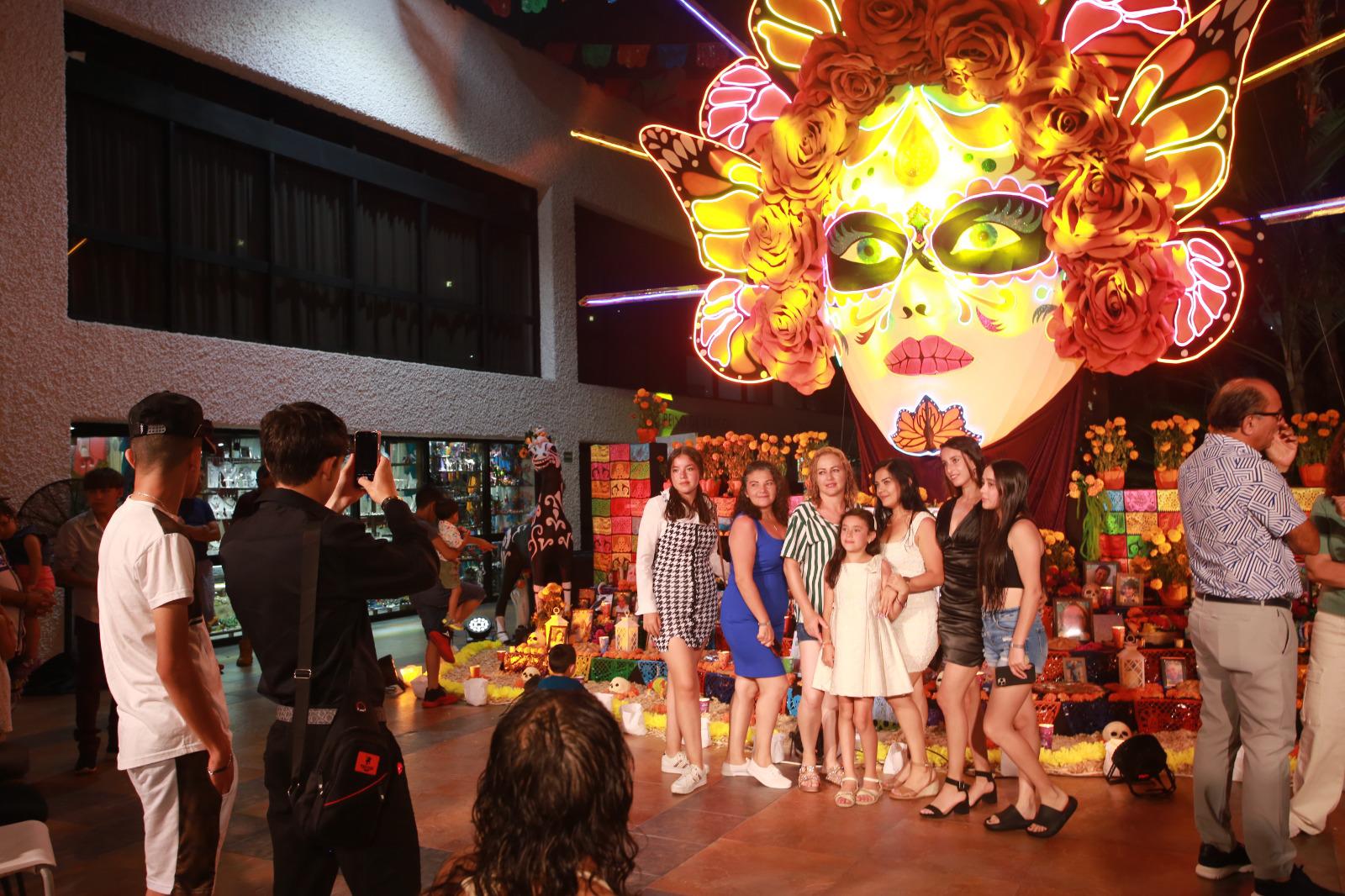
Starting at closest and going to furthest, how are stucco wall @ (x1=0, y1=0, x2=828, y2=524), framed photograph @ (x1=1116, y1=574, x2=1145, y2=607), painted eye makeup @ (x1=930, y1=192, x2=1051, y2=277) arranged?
1. framed photograph @ (x1=1116, y1=574, x2=1145, y2=607)
2. painted eye makeup @ (x1=930, y1=192, x2=1051, y2=277)
3. stucco wall @ (x1=0, y1=0, x2=828, y2=524)

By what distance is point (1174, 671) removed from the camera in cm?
555

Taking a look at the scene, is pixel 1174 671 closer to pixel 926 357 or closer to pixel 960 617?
pixel 960 617

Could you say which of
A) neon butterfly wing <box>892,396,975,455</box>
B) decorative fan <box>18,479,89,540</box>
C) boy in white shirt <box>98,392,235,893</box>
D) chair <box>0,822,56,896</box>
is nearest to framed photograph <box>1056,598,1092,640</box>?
neon butterfly wing <box>892,396,975,455</box>

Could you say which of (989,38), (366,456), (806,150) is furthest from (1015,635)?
(806,150)

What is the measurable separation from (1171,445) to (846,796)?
12.3 feet

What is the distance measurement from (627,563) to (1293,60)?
6.01 m

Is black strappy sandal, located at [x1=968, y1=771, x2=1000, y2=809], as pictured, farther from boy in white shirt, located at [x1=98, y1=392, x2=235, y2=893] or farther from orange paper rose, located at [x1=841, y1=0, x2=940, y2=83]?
orange paper rose, located at [x1=841, y1=0, x2=940, y2=83]

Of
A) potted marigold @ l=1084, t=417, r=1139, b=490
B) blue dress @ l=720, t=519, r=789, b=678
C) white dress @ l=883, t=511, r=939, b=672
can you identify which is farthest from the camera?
potted marigold @ l=1084, t=417, r=1139, b=490

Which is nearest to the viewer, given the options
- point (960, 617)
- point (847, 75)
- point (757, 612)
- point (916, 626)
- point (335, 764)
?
point (335, 764)

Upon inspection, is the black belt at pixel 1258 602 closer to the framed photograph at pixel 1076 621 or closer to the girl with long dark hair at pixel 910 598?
the girl with long dark hair at pixel 910 598

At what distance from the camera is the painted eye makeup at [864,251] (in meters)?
7.86

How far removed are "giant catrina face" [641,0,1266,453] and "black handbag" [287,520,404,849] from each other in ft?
18.8

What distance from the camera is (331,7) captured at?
36.4 ft

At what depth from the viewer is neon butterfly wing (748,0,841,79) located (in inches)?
307
